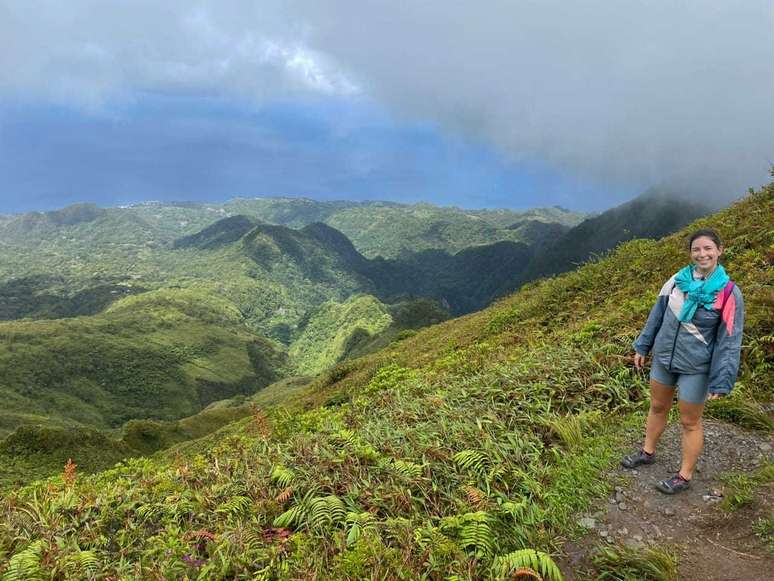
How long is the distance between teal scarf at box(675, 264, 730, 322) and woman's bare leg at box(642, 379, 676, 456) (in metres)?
1.04

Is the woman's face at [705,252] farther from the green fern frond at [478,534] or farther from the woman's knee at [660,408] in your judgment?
the green fern frond at [478,534]

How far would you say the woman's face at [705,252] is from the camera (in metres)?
5.30

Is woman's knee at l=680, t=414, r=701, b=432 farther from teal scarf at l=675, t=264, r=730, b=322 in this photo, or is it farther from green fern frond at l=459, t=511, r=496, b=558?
green fern frond at l=459, t=511, r=496, b=558

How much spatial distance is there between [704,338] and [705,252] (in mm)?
1042

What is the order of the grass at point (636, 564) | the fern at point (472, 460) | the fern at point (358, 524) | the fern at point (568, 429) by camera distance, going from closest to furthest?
1. the grass at point (636, 564)
2. the fern at point (358, 524)
3. the fern at point (472, 460)
4. the fern at point (568, 429)

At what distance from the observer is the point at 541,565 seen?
478 cm

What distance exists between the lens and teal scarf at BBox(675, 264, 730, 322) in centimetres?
538

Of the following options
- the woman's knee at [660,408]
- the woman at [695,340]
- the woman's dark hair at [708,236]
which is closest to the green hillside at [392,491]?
the woman's knee at [660,408]

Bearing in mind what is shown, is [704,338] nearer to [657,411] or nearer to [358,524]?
[657,411]

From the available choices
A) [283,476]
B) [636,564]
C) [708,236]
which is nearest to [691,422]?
[636,564]

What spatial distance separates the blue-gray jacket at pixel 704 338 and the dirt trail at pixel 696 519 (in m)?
1.47

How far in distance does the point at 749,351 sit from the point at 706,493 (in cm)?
400

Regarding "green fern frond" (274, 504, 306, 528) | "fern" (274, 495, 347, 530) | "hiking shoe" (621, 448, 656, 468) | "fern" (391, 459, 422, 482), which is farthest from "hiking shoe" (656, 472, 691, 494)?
"green fern frond" (274, 504, 306, 528)

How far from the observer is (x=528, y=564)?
4805 millimetres
